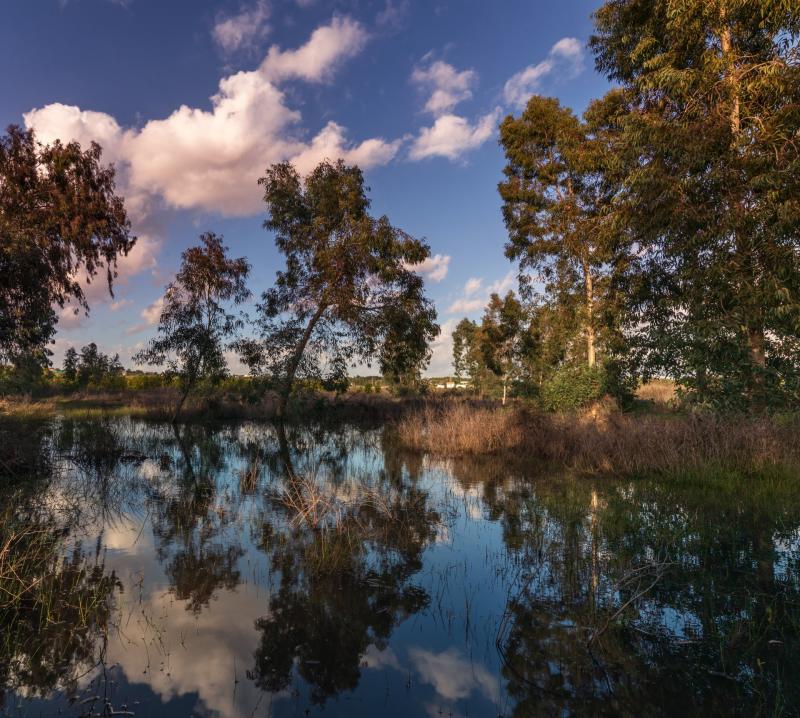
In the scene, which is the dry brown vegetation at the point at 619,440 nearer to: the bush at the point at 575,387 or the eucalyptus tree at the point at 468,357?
the bush at the point at 575,387

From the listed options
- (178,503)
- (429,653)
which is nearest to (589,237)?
(178,503)

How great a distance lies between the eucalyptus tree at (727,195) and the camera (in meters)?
12.8

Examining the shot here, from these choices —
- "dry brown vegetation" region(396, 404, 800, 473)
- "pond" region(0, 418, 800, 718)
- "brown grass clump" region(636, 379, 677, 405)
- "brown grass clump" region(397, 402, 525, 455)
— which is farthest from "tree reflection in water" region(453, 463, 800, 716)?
"brown grass clump" region(636, 379, 677, 405)

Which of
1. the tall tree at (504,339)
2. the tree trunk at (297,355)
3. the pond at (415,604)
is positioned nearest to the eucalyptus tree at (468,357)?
the tall tree at (504,339)

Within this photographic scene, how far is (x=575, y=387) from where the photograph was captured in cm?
2225

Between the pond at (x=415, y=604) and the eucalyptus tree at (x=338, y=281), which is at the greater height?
the eucalyptus tree at (x=338, y=281)

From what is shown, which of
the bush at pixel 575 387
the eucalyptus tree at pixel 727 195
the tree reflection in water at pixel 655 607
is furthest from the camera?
the bush at pixel 575 387

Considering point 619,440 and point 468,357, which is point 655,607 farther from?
point 468,357

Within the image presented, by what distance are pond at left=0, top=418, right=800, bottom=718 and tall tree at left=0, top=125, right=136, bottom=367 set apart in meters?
5.03

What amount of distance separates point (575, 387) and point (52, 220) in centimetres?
2068

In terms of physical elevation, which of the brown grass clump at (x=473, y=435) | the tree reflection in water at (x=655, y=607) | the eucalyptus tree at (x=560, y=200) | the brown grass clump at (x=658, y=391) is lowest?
the tree reflection in water at (x=655, y=607)

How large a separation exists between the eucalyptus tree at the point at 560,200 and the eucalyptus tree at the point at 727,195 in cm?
558

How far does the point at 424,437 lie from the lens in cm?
1798

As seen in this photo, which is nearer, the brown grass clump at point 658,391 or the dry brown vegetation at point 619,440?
the dry brown vegetation at point 619,440
